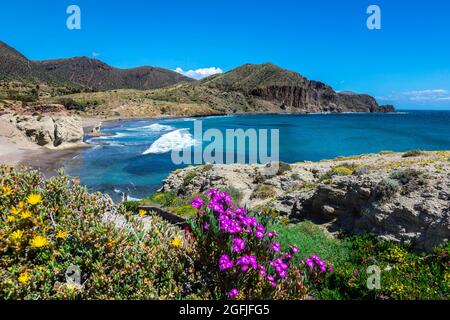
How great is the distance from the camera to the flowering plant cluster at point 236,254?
14.7 feet

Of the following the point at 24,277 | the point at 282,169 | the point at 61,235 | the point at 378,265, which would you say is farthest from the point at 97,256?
the point at 282,169

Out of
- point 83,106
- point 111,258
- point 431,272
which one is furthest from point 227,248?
point 83,106

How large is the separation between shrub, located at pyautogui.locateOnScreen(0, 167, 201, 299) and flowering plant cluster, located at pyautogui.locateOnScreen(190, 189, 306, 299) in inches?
13.9

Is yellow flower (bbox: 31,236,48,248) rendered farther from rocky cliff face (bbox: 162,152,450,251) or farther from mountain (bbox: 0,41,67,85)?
mountain (bbox: 0,41,67,85)

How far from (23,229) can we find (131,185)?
25377 millimetres

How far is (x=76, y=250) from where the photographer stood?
432 centimetres

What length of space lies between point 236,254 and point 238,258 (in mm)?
92

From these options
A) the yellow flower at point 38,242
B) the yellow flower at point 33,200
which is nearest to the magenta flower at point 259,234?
the yellow flower at point 38,242

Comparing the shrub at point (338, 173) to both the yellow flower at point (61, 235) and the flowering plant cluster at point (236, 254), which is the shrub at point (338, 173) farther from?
the yellow flower at point (61, 235)

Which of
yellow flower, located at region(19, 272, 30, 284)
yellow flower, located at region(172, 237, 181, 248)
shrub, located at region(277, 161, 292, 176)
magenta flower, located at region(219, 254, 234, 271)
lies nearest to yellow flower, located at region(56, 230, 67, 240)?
yellow flower, located at region(19, 272, 30, 284)

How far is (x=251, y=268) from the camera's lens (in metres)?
4.66

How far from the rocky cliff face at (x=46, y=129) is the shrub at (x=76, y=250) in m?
45.2
